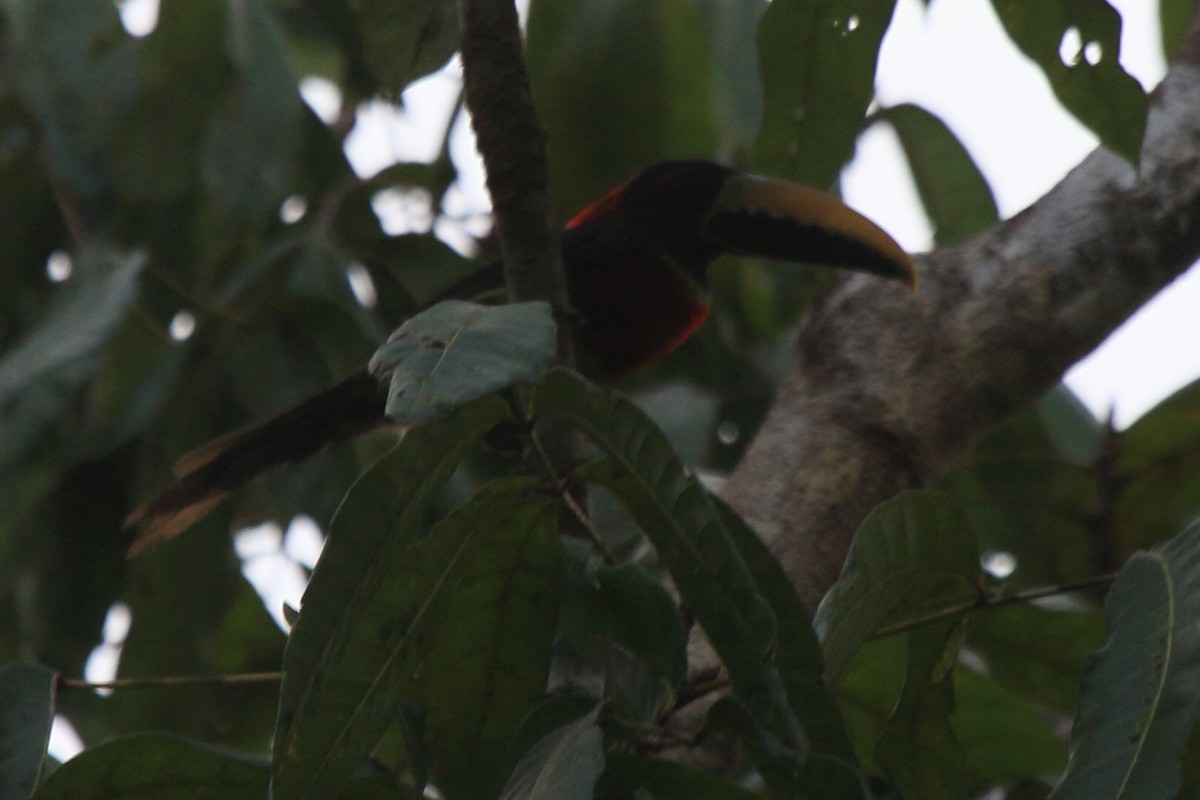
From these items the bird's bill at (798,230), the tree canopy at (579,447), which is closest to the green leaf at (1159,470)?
the tree canopy at (579,447)

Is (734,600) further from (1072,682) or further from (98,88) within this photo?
(98,88)

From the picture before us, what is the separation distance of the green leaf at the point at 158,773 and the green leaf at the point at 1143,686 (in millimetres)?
661

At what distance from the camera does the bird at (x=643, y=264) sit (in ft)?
7.70

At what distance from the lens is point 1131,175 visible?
217 centimetres

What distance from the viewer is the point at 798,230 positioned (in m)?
2.67

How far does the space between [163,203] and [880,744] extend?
7.37ft

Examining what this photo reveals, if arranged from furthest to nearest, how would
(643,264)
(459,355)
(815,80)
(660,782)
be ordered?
(643,264)
(815,80)
(660,782)
(459,355)

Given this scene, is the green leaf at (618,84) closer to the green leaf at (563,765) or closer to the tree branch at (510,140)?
the tree branch at (510,140)

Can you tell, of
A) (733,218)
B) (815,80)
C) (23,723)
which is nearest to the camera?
(23,723)

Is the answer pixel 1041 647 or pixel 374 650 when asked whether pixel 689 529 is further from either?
pixel 1041 647

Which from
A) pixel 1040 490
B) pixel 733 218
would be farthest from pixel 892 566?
pixel 1040 490

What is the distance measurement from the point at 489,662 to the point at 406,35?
936 millimetres

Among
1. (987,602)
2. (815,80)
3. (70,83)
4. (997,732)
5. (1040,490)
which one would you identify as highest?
(70,83)

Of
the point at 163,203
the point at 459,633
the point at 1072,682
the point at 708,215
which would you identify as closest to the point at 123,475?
the point at 163,203
